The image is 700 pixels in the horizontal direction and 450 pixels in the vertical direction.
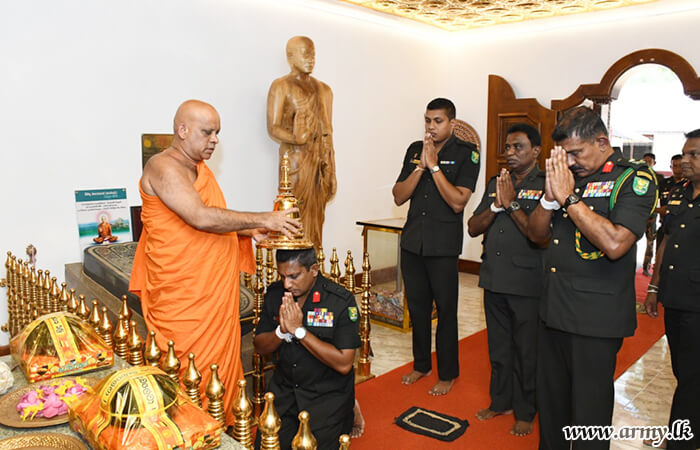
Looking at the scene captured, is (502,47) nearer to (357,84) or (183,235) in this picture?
(357,84)

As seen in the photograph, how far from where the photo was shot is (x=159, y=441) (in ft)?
4.42

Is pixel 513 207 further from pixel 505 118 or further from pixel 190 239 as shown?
pixel 505 118

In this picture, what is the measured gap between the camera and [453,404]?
355cm

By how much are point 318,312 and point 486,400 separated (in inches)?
66.2

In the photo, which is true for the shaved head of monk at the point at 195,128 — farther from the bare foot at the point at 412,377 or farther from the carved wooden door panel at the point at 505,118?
the carved wooden door panel at the point at 505,118

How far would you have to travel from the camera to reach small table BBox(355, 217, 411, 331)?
506 centimetres

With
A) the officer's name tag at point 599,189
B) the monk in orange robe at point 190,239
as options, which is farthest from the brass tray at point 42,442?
the officer's name tag at point 599,189

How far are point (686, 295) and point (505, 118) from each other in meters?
4.68

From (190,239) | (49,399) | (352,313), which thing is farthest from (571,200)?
(49,399)

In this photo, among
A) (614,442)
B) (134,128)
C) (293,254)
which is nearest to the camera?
(293,254)

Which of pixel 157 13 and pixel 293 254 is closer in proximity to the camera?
pixel 293 254

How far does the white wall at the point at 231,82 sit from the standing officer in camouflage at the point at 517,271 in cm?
295

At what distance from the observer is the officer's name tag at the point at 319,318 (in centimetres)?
254

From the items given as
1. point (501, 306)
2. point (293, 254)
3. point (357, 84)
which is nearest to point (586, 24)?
point (357, 84)
